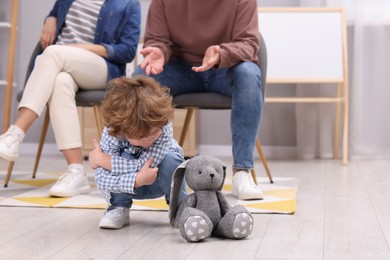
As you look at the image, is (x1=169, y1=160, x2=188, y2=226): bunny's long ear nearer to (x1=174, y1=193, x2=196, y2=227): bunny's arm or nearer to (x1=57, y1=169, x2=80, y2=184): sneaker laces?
(x1=174, y1=193, x2=196, y2=227): bunny's arm

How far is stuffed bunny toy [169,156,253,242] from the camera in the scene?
4.86 feet

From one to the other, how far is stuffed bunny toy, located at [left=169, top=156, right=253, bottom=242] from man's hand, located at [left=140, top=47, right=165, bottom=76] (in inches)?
21.0

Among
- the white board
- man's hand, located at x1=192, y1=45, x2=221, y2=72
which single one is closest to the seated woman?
man's hand, located at x1=192, y1=45, x2=221, y2=72

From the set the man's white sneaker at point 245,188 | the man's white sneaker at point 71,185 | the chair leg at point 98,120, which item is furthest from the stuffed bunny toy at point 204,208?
the chair leg at point 98,120

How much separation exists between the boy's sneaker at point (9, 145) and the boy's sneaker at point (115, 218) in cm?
55

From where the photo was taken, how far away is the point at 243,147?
7.03 feet

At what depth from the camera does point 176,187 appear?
1598 mm

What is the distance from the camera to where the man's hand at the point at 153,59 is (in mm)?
2072

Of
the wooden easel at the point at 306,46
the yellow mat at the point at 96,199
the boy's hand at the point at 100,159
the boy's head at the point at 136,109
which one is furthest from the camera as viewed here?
the wooden easel at the point at 306,46

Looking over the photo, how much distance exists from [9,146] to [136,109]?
0.73 metres

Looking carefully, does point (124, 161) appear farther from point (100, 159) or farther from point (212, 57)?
point (212, 57)

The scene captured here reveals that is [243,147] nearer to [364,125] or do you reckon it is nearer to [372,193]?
[372,193]

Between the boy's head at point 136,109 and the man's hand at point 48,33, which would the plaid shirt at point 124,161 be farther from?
the man's hand at point 48,33

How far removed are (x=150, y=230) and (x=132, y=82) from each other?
0.35 metres
